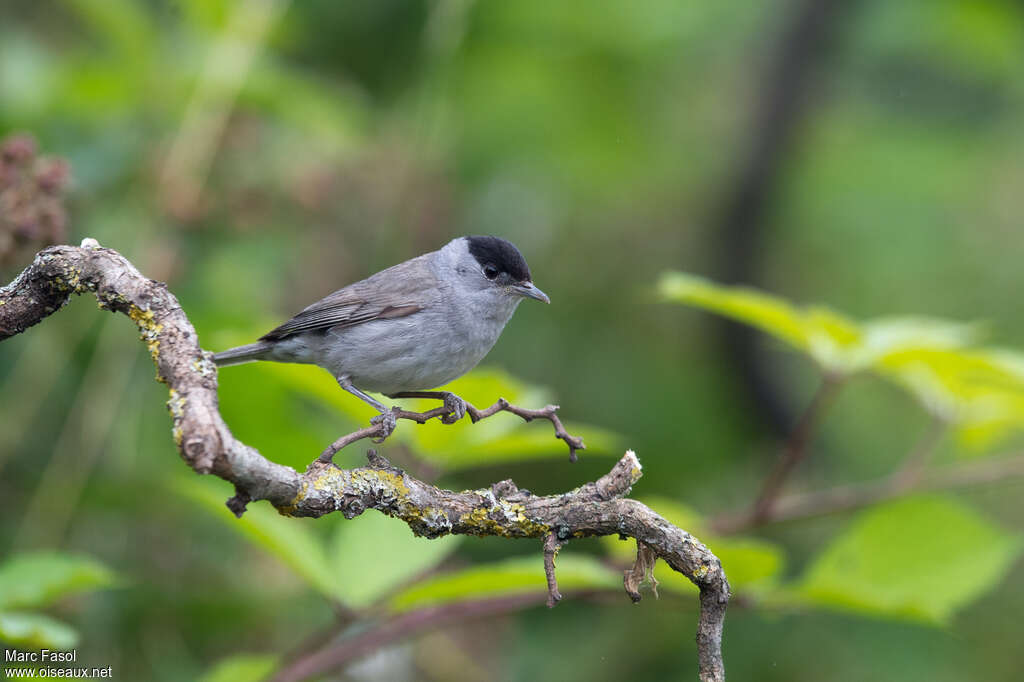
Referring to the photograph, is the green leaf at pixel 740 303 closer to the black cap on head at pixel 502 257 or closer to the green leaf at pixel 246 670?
the black cap on head at pixel 502 257

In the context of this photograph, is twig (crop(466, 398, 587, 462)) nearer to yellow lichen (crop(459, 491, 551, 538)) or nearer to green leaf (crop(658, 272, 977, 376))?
yellow lichen (crop(459, 491, 551, 538))

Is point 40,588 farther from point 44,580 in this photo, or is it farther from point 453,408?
point 453,408

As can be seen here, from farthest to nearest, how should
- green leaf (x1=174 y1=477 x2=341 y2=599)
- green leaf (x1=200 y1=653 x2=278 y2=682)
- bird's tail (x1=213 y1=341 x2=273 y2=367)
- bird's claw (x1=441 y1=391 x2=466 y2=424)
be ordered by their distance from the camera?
bird's tail (x1=213 y1=341 x2=273 y2=367), green leaf (x1=200 y1=653 x2=278 y2=682), green leaf (x1=174 y1=477 x2=341 y2=599), bird's claw (x1=441 y1=391 x2=466 y2=424)

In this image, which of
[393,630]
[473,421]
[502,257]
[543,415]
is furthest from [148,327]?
[502,257]

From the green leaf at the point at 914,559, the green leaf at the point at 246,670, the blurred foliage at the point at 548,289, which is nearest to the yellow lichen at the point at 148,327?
the blurred foliage at the point at 548,289

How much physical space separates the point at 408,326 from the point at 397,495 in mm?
1412

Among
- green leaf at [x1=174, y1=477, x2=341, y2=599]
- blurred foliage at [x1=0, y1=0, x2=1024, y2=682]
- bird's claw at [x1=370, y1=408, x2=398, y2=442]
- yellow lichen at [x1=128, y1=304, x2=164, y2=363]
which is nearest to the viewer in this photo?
yellow lichen at [x1=128, y1=304, x2=164, y2=363]

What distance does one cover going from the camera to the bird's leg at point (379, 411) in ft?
7.79

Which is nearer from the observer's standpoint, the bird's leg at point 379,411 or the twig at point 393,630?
the bird's leg at point 379,411

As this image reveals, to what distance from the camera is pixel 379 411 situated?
10.5 ft

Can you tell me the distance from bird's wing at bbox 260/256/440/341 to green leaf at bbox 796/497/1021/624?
172 cm

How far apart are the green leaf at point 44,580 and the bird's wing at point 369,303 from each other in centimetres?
96

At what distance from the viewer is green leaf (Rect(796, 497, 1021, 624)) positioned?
3.48 meters

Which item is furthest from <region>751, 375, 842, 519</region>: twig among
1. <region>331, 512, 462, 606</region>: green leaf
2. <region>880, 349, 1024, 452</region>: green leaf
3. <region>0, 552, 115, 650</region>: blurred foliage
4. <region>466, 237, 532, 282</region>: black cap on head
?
<region>0, 552, 115, 650</region>: blurred foliage
